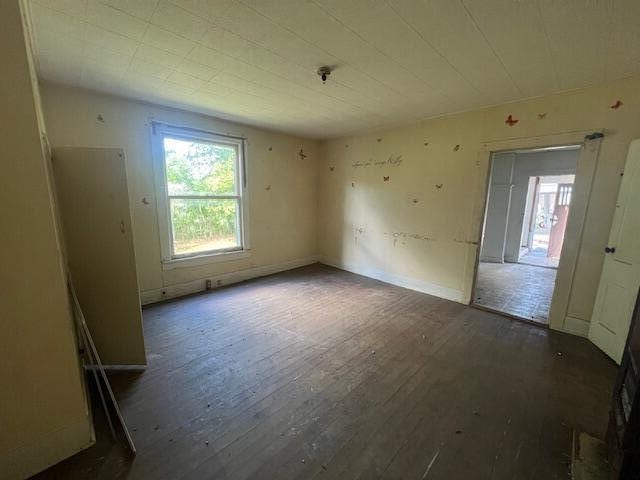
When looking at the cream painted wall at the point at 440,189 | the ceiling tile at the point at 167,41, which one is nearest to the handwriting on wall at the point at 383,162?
the cream painted wall at the point at 440,189

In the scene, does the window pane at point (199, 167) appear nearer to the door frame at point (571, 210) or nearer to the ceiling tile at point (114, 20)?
the ceiling tile at point (114, 20)

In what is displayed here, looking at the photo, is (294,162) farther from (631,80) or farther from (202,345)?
(631,80)

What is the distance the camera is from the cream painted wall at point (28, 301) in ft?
3.64

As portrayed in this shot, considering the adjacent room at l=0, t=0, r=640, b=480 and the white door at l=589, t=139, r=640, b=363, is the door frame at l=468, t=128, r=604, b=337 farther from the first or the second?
the white door at l=589, t=139, r=640, b=363

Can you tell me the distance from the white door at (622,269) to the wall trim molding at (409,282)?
1262mm

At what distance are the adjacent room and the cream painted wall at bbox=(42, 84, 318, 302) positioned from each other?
30 millimetres

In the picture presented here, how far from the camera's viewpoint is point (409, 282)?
4.06 meters

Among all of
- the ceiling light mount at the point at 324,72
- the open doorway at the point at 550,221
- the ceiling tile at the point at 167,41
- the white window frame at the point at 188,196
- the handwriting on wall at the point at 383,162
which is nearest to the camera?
the ceiling tile at the point at 167,41

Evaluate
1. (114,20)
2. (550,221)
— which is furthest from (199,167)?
(550,221)

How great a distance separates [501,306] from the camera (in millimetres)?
3447

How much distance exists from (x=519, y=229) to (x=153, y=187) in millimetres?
6989

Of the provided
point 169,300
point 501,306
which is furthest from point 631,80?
point 169,300

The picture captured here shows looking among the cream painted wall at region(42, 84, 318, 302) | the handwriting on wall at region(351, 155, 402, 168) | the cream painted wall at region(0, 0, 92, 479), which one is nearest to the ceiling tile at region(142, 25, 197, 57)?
the cream painted wall at region(0, 0, 92, 479)

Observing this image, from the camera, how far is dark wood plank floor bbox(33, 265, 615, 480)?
1403 millimetres
